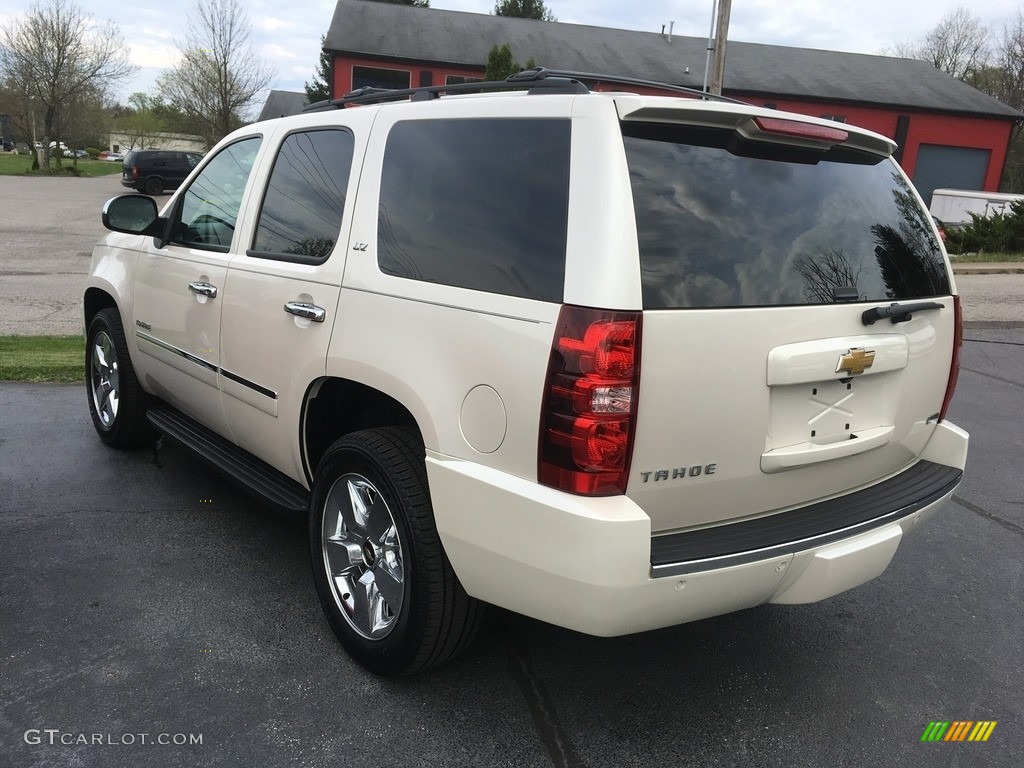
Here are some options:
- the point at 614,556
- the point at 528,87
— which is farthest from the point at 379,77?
the point at 614,556

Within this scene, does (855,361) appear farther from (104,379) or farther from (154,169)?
(154,169)

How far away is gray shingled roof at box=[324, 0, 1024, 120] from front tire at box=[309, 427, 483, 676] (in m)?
31.2

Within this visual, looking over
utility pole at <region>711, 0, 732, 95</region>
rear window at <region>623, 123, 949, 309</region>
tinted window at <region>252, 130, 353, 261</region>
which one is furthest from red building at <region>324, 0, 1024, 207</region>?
rear window at <region>623, 123, 949, 309</region>

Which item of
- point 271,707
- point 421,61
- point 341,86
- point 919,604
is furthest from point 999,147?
point 271,707

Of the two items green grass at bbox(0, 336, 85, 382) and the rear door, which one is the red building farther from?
the rear door

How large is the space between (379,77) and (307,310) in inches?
1270

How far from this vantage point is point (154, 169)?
34.2m

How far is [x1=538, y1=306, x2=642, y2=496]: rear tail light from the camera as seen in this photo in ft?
7.11

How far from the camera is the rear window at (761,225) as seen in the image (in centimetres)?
231

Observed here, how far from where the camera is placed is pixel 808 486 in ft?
8.76

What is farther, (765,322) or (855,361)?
(855,361)

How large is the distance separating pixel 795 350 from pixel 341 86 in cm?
3282

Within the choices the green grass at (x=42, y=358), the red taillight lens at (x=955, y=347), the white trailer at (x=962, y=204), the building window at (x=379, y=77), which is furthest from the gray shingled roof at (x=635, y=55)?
the red taillight lens at (x=955, y=347)

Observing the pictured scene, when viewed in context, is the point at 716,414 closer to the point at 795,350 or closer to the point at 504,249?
the point at 795,350
